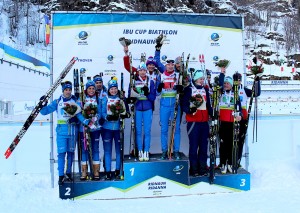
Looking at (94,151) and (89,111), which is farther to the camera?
(94,151)

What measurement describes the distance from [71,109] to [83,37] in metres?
1.47

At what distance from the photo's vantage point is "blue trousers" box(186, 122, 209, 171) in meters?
5.02

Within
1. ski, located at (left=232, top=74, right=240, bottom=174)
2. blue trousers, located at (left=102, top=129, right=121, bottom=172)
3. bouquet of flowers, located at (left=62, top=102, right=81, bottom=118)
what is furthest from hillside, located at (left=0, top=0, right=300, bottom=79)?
bouquet of flowers, located at (left=62, top=102, right=81, bottom=118)

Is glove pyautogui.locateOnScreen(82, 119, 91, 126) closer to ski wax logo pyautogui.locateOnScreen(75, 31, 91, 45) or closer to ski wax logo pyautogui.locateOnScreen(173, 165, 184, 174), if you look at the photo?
ski wax logo pyautogui.locateOnScreen(173, 165, 184, 174)

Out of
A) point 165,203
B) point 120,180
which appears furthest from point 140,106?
point 165,203

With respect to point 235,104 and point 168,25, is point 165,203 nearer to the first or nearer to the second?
point 235,104

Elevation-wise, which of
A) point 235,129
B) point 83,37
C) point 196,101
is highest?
point 83,37

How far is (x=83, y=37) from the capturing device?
5680 mm

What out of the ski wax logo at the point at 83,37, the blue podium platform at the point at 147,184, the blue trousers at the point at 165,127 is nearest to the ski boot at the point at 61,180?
the blue podium platform at the point at 147,184

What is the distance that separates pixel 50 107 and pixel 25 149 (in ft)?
5.99

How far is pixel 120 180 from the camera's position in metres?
4.86

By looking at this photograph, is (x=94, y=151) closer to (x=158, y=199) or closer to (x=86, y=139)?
(x=86, y=139)

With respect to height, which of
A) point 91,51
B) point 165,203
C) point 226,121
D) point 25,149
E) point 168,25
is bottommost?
point 165,203

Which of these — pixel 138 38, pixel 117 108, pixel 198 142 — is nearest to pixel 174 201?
pixel 198 142
